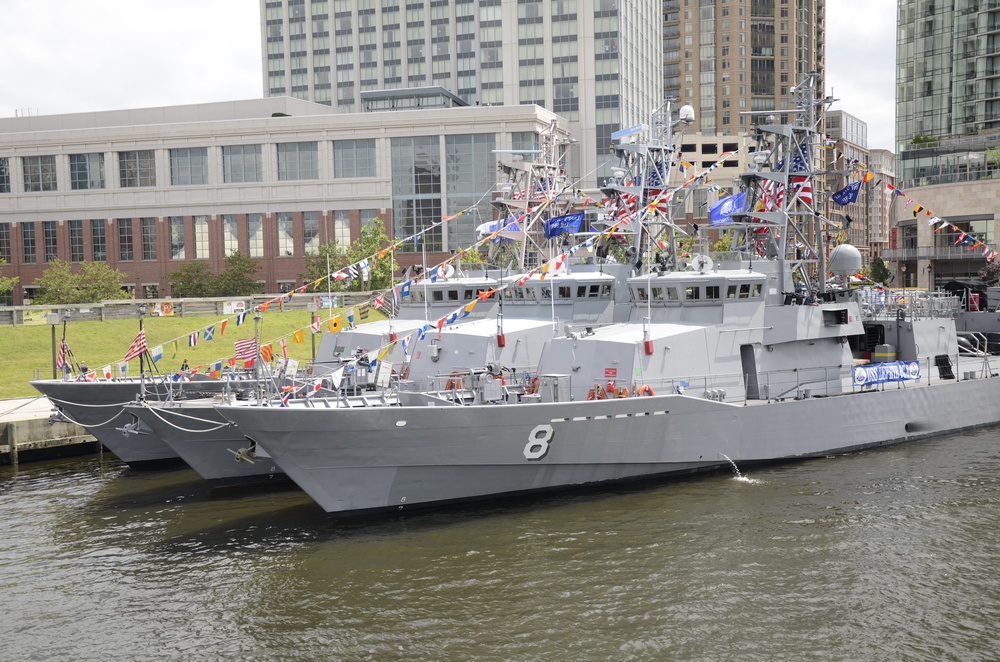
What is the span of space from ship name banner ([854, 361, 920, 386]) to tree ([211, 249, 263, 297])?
50147 mm

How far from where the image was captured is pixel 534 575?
16422 mm

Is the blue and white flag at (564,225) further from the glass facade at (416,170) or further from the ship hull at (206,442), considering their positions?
the glass facade at (416,170)

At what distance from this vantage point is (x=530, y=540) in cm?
1827

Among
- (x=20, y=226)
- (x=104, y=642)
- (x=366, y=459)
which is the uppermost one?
(x=20, y=226)

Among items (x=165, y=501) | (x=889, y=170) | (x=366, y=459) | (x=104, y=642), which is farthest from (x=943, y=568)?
(x=889, y=170)

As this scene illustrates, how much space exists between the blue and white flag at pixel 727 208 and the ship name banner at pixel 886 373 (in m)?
5.45

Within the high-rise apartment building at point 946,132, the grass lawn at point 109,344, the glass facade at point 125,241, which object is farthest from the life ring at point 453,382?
the glass facade at point 125,241

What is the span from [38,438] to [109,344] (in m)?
16.3

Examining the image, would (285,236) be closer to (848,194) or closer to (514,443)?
(848,194)

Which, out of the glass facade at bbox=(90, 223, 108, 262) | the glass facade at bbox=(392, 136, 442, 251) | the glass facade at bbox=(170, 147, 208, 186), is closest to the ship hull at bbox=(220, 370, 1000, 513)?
the glass facade at bbox=(392, 136, 442, 251)

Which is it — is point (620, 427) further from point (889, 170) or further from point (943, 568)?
point (889, 170)

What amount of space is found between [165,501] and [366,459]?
6307 millimetres

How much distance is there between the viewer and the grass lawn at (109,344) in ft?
122

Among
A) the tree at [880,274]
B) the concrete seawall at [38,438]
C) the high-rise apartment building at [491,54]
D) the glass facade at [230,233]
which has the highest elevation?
the high-rise apartment building at [491,54]
